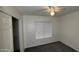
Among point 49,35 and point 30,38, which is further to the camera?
point 49,35

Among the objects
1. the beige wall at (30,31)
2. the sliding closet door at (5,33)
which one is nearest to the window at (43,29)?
the beige wall at (30,31)

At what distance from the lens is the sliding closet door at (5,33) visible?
1.92m

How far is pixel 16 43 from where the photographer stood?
11.5ft

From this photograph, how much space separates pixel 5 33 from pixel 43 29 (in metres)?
3.54

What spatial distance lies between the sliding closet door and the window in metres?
2.95

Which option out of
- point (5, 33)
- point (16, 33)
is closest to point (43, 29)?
point (16, 33)

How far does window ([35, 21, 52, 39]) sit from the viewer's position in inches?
200

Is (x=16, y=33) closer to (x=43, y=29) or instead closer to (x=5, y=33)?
(x=5, y=33)

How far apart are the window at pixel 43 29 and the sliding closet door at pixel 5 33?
116 inches

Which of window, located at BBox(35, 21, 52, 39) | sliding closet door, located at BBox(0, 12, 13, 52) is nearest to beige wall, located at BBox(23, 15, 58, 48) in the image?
window, located at BBox(35, 21, 52, 39)
